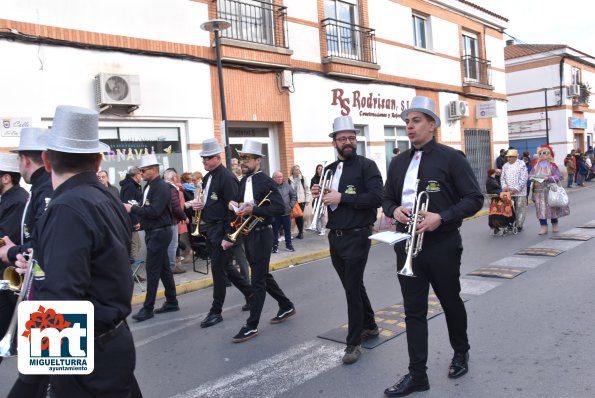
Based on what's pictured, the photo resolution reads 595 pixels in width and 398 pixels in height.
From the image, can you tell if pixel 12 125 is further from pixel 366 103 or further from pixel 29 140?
pixel 366 103

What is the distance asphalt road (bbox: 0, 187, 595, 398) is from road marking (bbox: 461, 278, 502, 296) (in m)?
0.02

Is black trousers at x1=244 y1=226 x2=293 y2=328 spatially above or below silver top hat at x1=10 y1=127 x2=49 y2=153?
below

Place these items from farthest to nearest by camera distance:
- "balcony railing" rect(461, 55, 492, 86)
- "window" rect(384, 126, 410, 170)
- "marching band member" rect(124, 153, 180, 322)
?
"balcony railing" rect(461, 55, 492, 86) < "window" rect(384, 126, 410, 170) < "marching band member" rect(124, 153, 180, 322)

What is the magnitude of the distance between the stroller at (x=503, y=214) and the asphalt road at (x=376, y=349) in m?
3.36

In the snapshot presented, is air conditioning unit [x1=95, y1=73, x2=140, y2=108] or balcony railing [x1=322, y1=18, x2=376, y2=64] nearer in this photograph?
air conditioning unit [x1=95, y1=73, x2=140, y2=108]

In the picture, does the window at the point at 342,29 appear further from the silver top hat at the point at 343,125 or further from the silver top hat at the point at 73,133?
the silver top hat at the point at 73,133

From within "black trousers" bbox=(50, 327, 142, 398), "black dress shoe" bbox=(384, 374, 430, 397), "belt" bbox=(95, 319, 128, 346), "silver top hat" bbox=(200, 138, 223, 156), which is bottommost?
"black dress shoe" bbox=(384, 374, 430, 397)

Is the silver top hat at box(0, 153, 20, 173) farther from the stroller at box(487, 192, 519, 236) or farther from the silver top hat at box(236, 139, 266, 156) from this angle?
the stroller at box(487, 192, 519, 236)

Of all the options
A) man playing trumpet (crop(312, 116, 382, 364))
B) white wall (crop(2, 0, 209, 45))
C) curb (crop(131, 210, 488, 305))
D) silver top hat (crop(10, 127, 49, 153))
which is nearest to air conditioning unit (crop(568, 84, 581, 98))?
curb (crop(131, 210, 488, 305))

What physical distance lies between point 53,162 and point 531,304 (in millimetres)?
5196

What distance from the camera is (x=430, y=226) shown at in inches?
141

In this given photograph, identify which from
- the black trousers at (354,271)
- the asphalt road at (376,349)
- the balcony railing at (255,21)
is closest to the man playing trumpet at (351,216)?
the black trousers at (354,271)

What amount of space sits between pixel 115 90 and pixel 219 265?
5244mm

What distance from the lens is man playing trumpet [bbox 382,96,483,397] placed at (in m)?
3.69
